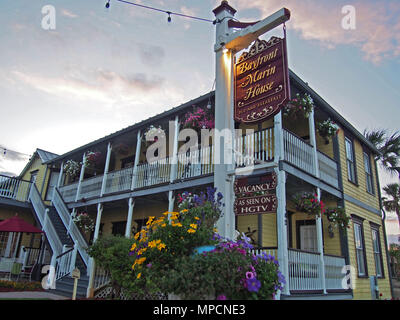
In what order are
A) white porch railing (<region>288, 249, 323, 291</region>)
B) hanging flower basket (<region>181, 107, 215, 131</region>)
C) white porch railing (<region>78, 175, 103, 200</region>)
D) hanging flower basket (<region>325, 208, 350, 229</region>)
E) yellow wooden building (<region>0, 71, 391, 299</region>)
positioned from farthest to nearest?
white porch railing (<region>78, 175, 103, 200</region>), hanging flower basket (<region>325, 208, 350, 229</region>), hanging flower basket (<region>181, 107, 215, 131</region>), yellow wooden building (<region>0, 71, 391, 299</region>), white porch railing (<region>288, 249, 323, 291</region>)

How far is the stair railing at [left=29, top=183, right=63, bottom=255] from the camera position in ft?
44.9

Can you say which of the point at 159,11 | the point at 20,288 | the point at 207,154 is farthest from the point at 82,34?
the point at 20,288

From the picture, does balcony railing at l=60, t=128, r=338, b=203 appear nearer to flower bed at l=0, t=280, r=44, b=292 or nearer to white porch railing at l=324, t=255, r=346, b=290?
white porch railing at l=324, t=255, r=346, b=290

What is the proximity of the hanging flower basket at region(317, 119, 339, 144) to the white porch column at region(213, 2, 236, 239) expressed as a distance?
675 cm

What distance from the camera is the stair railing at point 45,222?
538 inches

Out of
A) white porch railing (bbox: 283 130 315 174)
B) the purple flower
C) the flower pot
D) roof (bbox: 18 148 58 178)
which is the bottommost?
the purple flower

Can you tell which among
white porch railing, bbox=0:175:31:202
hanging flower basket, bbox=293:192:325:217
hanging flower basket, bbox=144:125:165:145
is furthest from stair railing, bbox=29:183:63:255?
hanging flower basket, bbox=293:192:325:217

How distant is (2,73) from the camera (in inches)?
450

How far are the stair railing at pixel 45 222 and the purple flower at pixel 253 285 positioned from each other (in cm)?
1175

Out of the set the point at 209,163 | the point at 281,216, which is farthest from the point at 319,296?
the point at 209,163

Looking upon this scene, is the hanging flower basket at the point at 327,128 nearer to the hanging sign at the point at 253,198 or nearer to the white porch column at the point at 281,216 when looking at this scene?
the white porch column at the point at 281,216

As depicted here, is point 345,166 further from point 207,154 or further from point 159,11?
point 159,11

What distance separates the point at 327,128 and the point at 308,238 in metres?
4.09

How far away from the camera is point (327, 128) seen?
1124cm
